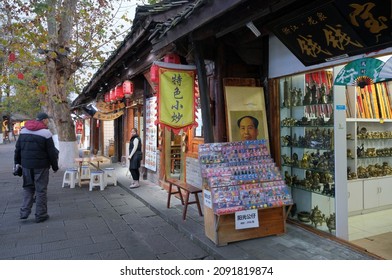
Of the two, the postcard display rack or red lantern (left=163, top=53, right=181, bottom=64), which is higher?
red lantern (left=163, top=53, right=181, bottom=64)

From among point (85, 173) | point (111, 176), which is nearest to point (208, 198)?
point (111, 176)

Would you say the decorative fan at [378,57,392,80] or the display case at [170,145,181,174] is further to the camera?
the display case at [170,145,181,174]

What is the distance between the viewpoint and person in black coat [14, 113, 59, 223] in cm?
614

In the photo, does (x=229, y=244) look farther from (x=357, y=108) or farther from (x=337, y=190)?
(x=357, y=108)

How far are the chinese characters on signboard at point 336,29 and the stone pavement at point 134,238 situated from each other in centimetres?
267

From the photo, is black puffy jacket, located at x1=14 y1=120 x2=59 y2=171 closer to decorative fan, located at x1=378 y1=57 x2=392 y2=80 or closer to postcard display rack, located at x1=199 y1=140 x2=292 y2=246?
postcard display rack, located at x1=199 y1=140 x2=292 y2=246

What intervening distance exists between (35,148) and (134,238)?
2754 millimetres

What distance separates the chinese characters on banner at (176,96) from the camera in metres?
5.44

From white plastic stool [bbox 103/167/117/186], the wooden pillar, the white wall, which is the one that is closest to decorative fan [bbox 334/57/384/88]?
the wooden pillar

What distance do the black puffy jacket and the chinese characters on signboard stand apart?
4.85 metres

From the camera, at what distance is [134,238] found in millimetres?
5328

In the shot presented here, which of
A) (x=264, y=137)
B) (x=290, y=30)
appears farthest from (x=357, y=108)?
(x=290, y=30)

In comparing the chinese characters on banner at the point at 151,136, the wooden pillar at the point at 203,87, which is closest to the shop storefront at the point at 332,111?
the wooden pillar at the point at 203,87

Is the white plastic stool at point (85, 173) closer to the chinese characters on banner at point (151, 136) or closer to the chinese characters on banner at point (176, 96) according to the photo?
the chinese characters on banner at point (151, 136)
